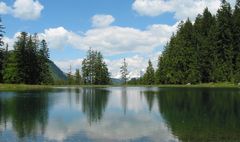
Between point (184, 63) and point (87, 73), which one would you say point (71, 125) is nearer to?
point (184, 63)

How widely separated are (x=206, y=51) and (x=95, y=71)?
62.4 m

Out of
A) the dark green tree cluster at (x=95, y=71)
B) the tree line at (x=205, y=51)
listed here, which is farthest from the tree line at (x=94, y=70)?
the tree line at (x=205, y=51)

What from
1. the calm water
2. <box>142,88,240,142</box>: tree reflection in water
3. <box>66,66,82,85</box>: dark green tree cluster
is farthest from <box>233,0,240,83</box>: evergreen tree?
<box>66,66,82,85</box>: dark green tree cluster

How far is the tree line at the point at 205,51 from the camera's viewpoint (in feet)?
338

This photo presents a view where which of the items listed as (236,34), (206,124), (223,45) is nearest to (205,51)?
(223,45)

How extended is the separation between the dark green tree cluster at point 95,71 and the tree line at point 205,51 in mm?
34657

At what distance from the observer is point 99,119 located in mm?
30578

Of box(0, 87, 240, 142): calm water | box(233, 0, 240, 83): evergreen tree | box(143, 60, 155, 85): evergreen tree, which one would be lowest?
box(0, 87, 240, 142): calm water

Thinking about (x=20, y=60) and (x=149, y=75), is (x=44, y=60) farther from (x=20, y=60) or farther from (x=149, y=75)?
(x=149, y=75)

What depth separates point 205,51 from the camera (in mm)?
111250

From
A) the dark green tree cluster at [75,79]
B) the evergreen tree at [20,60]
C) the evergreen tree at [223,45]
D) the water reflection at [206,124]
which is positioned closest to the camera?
the water reflection at [206,124]

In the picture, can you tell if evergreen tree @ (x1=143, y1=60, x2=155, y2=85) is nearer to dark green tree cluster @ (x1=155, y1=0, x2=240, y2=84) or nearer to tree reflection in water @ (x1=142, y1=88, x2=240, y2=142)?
dark green tree cluster @ (x1=155, y1=0, x2=240, y2=84)

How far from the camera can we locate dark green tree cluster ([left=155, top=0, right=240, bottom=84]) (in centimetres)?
10306

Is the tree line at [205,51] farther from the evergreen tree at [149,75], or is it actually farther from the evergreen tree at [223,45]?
the evergreen tree at [149,75]
